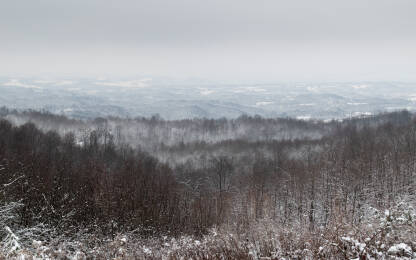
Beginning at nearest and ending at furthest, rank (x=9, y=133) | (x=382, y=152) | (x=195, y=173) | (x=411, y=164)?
(x=411, y=164)
(x=382, y=152)
(x=9, y=133)
(x=195, y=173)

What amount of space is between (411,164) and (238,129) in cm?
8843

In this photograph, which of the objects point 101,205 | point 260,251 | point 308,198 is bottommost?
point 308,198

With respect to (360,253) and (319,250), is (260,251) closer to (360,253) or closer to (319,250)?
(319,250)

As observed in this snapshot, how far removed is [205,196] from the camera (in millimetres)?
44531

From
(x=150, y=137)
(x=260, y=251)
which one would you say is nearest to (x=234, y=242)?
(x=260, y=251)

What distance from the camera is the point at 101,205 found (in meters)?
20.7

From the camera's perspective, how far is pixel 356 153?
199 ft

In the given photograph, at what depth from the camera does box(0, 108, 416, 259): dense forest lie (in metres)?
8.24

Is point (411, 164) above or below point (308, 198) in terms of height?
above

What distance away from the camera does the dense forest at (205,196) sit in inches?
324

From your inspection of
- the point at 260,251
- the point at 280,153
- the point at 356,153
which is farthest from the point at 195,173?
the point at 260,251

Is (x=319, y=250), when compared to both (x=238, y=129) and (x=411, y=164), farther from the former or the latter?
(x=238, y=129)

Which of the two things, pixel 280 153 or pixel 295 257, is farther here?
pixel 280 153

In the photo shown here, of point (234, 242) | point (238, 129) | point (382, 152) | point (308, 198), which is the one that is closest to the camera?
point (234, 242)
